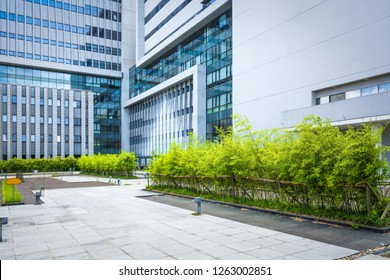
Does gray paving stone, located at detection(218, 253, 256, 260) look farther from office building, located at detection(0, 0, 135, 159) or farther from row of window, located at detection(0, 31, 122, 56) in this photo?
row of window, located at detection(0, 31, 122, 56)

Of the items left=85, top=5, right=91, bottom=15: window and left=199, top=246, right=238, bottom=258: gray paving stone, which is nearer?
left=199, top=246, right=238, bottom=258: gray paving stone

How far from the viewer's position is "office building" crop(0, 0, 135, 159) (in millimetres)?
68250

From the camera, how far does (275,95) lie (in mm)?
32875

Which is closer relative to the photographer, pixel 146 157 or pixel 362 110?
pixel 362 110

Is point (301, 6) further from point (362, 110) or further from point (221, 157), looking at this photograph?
point (221, 157)

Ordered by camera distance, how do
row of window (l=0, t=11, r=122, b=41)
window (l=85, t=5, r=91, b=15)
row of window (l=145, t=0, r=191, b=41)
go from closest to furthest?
row of window (l=145, t=0, r=191, b=41)
row of window (l=0, t=11, r=122, b=41)
window (l=85, t=5, r=91, b=15)

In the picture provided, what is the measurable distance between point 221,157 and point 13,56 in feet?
216

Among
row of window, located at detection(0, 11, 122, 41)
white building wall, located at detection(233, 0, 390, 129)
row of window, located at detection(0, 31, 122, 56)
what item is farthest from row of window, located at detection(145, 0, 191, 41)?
white building wall, located at detection(233, 0, 390, 129)

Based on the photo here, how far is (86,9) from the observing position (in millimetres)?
76688

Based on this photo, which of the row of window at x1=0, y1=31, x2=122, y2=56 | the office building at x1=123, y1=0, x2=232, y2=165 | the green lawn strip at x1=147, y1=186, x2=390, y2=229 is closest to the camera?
the green lawn strip at x1=147, y1=186, x2=390, y2=229

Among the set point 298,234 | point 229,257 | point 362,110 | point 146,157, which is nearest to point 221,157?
point 298,234

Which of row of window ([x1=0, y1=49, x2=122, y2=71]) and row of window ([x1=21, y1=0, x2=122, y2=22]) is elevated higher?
row of window ([x1=21, y1=0, x2=122, y2=22])

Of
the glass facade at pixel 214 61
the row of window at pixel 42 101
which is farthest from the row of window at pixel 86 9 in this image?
the glass facade at pixel 214 61

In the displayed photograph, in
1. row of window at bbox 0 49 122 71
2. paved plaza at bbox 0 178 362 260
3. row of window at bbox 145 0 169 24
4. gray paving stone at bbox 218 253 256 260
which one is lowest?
paved plaza at bbox 0 178 362 260
